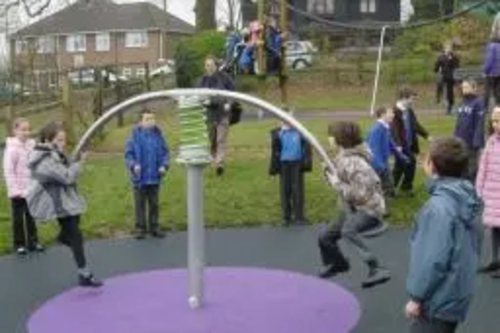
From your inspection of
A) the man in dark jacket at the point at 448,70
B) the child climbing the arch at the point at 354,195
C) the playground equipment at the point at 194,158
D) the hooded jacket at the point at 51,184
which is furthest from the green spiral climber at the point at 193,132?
the man in dark jacket at the point at 448,70

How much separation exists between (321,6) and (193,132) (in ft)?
160

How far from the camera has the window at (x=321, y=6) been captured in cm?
5472

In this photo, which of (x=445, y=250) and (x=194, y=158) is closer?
(x=445, y=250)

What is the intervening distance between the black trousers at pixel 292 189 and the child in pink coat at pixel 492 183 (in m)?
3.20

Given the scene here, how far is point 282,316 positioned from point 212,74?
6371mm

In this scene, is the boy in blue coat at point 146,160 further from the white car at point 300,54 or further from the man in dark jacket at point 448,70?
the white car at point 300,54

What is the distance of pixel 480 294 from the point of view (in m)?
7.73

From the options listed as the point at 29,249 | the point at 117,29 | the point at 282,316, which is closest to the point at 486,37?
the point at 29,249

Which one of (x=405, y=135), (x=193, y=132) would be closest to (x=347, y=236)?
(x=193, y=132)

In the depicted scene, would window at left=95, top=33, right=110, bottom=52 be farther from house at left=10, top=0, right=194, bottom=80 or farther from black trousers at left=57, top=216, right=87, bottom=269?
black trousers at left=57, top=216, right=87, bottom=269

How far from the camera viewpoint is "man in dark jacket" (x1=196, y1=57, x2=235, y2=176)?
12.9 m

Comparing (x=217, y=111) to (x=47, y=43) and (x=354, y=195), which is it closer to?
(x=354, y=195)

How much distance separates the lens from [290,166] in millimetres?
11555

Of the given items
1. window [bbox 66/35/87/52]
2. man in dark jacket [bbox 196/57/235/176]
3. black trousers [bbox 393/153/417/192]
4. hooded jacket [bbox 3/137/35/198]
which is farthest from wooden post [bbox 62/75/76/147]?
window [bbox 66/35/87/52]
